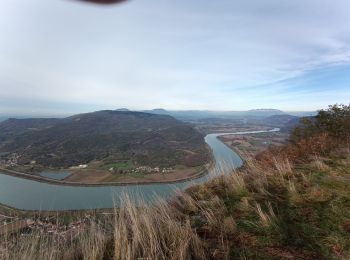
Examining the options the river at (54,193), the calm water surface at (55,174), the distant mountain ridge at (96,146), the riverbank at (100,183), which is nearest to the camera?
the river at (54,193)

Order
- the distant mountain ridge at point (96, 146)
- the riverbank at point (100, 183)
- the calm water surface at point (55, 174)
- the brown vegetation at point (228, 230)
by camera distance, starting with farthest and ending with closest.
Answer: the distant mountain ridge at point (96, 146) < the calm water surface at point (55, 174) < the riverbank at point (100, 183) < the brown vegetation at point (228, 230)

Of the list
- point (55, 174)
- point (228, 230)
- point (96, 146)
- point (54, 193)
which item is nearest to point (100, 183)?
point (54, 193)

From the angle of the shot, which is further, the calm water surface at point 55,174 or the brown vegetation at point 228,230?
the calm water surface at point 55,174

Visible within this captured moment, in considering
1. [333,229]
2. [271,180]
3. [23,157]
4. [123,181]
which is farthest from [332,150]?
[23,157]

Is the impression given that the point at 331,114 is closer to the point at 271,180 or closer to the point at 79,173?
the point at 271,180

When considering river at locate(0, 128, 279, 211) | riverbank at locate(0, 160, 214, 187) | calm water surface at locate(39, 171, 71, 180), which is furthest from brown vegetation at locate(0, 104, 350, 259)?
calm water surface at locate(39, 171, 71, 180)

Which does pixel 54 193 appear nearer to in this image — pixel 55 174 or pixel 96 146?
pixel 55 174

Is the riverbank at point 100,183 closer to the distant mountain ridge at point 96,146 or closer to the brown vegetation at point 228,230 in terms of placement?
the distant mountain ridge at point 96,146

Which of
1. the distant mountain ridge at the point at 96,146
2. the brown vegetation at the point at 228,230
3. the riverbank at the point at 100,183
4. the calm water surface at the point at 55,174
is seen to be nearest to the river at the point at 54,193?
the riverbank at the point at 100,183

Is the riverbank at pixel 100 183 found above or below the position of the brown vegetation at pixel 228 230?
below

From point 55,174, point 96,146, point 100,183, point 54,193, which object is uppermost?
point 96,146

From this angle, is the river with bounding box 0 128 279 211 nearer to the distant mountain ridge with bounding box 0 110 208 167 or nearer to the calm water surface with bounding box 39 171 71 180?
the calm water surface with bounding box 39 171 71 180
